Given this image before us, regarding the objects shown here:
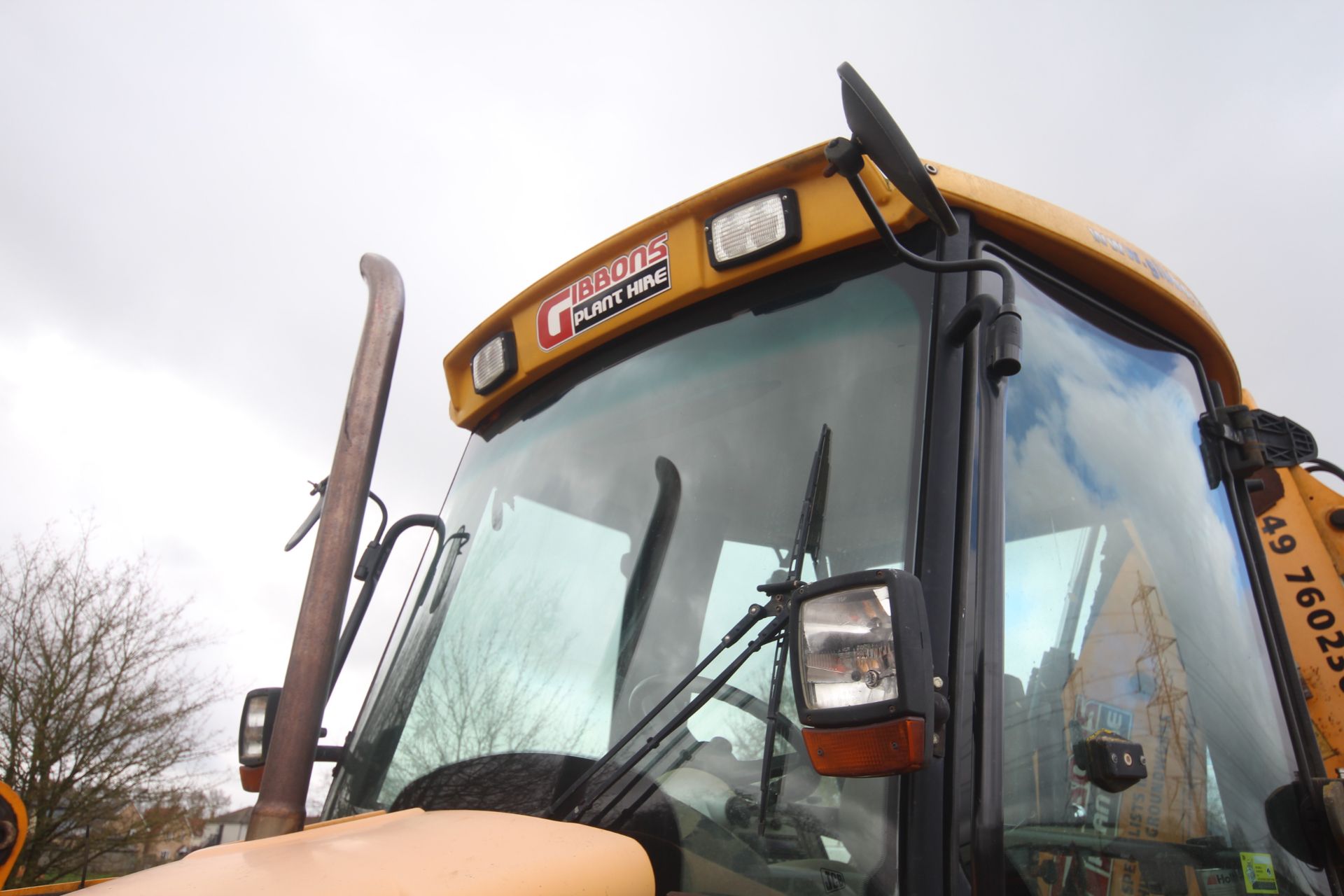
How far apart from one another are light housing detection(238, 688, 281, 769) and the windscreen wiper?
0.89 metres

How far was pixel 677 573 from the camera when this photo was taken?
170 centimetres

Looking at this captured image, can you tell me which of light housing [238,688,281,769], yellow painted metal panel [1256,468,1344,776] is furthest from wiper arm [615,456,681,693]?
yellow painted metal panel [1256,468,1344,776]

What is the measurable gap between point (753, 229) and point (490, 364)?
2.73 feet

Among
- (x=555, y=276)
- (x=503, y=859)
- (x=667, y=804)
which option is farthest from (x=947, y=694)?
(x=555, y=276)

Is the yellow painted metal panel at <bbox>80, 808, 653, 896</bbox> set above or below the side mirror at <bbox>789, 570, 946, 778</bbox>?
below

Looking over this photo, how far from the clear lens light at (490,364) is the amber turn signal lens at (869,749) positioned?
1.38 meters

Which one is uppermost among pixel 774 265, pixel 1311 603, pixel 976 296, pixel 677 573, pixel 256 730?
pixel 774 265

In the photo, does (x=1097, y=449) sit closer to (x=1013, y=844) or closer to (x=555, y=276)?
(x=1013, y=844)

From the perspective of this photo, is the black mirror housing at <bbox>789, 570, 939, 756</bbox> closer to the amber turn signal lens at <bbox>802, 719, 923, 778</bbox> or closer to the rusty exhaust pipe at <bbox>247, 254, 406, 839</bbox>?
the amber turn signal lens at <bbox>802, 719, 923, 778</bbox>

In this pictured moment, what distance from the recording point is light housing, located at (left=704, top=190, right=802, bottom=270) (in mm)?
1835

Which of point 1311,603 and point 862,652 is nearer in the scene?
point 862,652

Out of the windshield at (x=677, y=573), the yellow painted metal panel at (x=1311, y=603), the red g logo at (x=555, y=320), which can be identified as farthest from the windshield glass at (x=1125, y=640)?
the red g logo at (x=555, y=320)

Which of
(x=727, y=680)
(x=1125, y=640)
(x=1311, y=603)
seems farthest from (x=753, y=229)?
(x=1311, y=603)

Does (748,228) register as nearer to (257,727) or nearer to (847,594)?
(847,594)
